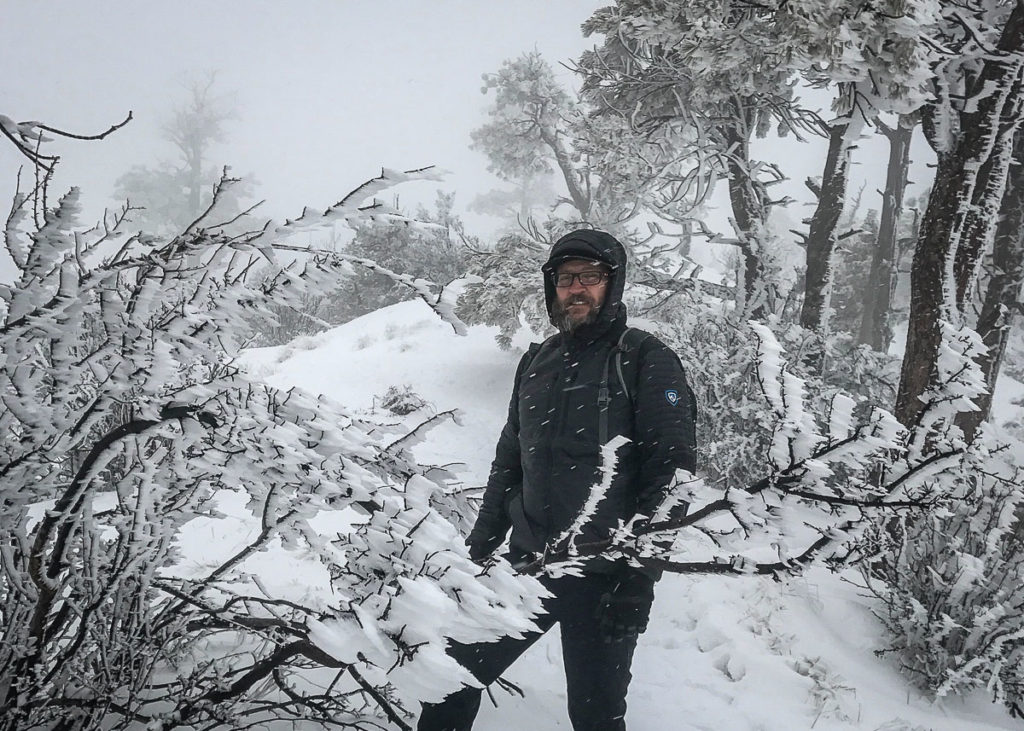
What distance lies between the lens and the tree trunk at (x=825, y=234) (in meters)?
6.39

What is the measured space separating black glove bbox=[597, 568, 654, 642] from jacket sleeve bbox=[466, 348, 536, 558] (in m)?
0.56

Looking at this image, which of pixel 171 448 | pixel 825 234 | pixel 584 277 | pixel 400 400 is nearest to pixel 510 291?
pixel 400 400

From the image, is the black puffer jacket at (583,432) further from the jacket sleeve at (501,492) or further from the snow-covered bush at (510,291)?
the snow-covered bush at (510,291)

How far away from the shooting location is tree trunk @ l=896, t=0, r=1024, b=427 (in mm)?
3816

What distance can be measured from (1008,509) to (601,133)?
791cm

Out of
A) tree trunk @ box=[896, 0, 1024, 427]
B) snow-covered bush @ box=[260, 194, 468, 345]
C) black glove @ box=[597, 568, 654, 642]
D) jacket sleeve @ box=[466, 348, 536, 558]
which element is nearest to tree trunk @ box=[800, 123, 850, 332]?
tree trunk @ box=[896, 0, 1024, 427]

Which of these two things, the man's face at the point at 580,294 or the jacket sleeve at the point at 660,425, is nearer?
the jacket sleeve at the point at 660,425

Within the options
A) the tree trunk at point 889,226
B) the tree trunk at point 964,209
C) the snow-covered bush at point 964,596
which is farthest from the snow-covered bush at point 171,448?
the tree trunk at point 889,226

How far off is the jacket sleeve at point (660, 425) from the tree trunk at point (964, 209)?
303 cm

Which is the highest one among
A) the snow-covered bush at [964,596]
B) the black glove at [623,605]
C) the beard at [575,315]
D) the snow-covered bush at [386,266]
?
the snow-covered bush at [386,266]

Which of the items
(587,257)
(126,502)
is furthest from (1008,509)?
(126,502)

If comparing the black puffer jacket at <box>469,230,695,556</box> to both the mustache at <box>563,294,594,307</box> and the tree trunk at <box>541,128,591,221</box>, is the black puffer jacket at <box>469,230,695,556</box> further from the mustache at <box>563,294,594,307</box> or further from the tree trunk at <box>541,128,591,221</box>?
the tree trunk at <box>541,128,591,221</box>

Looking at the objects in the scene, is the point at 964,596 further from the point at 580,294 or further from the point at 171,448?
the point at 171,448

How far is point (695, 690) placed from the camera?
280 centimetres
